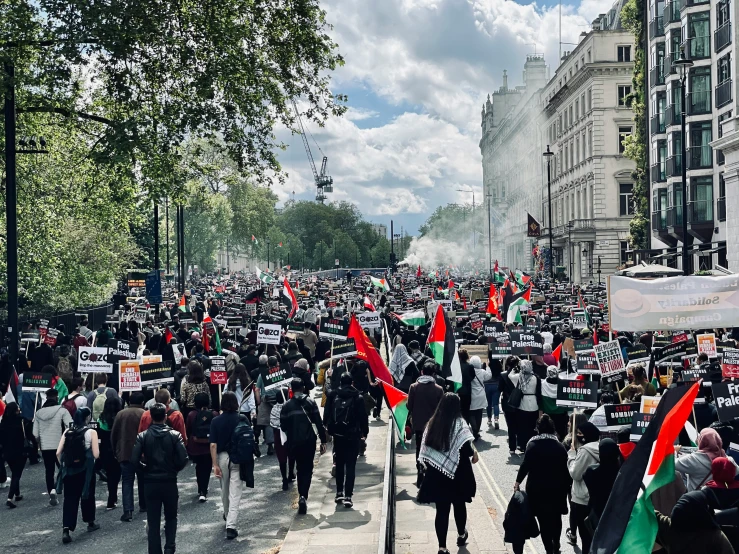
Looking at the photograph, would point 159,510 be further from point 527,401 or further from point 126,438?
point 527,401

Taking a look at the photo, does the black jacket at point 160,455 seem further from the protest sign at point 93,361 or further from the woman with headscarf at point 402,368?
the woman with headscarf at point 402,368

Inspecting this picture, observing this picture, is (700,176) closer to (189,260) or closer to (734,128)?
(734,128)

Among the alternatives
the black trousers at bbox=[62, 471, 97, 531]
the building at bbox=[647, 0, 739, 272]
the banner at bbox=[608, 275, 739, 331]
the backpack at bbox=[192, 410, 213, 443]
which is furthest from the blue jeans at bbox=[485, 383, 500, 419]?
the building at bbox=[647, 0, 739, 272]

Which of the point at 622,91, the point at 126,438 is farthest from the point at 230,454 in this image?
the point at 622,91

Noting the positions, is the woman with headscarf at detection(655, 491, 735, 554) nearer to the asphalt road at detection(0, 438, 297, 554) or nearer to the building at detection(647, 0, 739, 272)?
the asphalt road at detection(0, 438, 297, 554)

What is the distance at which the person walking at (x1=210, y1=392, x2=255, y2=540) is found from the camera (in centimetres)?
1117

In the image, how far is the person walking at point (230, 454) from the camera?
11172mm

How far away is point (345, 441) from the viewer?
12039 millimetres

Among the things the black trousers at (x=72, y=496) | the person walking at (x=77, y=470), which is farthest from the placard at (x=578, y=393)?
the black trousers at (x=72, y=496)

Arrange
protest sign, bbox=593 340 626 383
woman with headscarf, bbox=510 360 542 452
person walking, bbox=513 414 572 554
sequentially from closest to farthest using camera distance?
person walking, bbox=513 414 572 554, woman with headscarf, bbox=510 360 542 452, protest sign, bbox=593 340 626 383

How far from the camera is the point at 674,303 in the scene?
1256 centimetres

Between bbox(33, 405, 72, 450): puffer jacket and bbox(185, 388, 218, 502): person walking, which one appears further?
bbox(33, 405, 72, 450): puffer jacket

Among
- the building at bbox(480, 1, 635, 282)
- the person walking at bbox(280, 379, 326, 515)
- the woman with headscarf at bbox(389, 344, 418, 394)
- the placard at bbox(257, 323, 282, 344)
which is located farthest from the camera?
the building at bbox(480, 1, 635, 282)

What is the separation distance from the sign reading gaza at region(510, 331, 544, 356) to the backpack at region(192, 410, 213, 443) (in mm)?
6663
